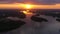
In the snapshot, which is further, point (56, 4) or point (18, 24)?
point (56, 4)

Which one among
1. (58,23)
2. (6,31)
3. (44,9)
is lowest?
(6,31)

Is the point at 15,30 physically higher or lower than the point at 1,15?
lower

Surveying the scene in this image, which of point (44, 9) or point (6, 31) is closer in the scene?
point (6, 31)

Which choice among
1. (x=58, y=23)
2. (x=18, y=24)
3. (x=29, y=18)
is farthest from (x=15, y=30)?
(x=58, y=23)

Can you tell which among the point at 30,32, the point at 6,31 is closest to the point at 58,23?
the point at 30,32

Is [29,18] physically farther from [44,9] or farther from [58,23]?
[58,23]

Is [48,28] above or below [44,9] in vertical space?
below

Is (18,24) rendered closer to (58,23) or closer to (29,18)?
(29,18)

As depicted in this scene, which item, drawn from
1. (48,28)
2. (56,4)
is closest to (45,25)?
(48,28)
